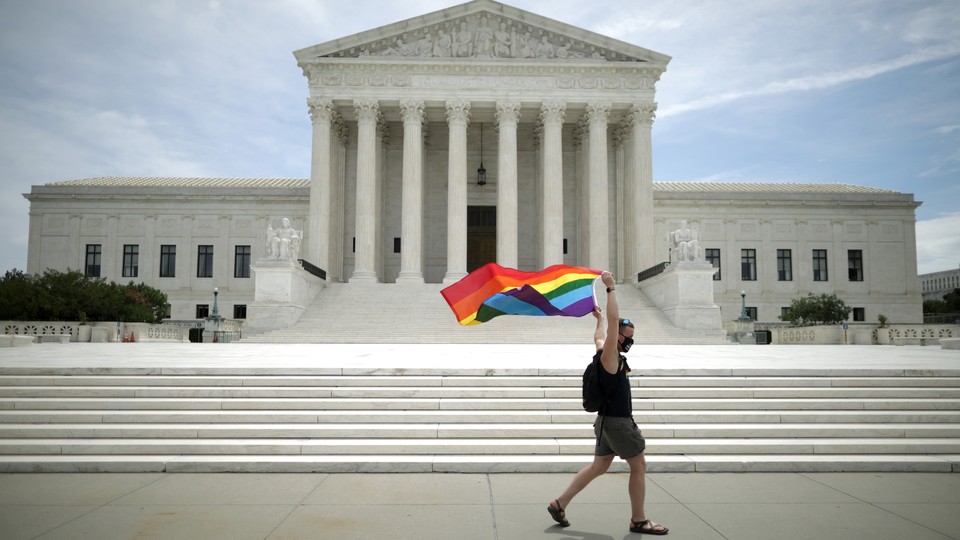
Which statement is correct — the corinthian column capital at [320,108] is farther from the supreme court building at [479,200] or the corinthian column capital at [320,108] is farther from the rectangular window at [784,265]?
the rectangular window at [784,265]

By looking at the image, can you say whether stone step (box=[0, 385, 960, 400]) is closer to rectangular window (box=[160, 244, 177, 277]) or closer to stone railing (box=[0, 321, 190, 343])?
stone railing (box=[0, 321, 190, 343])

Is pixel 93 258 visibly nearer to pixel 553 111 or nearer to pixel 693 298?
pixel 553 111

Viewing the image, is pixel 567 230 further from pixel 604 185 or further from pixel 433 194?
pixel 433 194

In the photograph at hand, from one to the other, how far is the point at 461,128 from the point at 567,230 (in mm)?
10828

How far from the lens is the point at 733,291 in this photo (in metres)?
55.6

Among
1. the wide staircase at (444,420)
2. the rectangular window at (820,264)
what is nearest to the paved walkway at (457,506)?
the wide staircase at (444,420)

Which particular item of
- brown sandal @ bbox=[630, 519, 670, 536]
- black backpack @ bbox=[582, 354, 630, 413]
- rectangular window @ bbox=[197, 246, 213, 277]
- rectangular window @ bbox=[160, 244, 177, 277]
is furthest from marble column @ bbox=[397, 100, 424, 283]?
brown sandal @ bbox=[630, 519, 670, 536]

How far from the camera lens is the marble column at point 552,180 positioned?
4088 cm

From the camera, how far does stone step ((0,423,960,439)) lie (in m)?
10.3

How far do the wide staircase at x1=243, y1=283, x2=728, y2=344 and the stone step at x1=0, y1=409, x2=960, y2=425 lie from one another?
17.9 m

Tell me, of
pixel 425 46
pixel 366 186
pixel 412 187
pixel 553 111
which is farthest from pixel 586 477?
pixel 425 46

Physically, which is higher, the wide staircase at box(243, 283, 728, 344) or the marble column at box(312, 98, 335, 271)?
the marble column at box(312, 98, 335, 271)

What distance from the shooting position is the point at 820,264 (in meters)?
57.2

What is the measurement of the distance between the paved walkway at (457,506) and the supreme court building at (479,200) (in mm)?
30991
